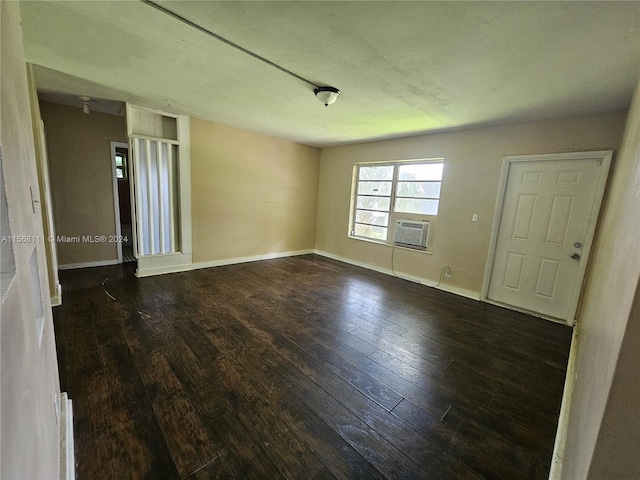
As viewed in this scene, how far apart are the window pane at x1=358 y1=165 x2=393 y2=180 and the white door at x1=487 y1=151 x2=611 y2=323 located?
1.86 metres

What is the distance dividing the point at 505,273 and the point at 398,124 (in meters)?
2.54

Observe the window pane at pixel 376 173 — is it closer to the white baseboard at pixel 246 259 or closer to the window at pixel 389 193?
the window at pixel 389 193

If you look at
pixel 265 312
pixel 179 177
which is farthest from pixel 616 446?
pixel 179 177

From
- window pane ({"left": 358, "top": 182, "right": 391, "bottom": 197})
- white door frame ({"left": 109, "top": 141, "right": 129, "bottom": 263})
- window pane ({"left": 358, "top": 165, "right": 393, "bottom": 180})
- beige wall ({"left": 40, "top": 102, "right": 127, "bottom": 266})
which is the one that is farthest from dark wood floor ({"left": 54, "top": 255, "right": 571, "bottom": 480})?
window pane ({"left": 358, "top": 165, "right": 393, "bottom": 180})

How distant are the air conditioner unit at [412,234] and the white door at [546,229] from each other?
3.28ft

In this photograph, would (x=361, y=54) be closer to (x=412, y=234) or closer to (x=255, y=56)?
(x=255, y=56)

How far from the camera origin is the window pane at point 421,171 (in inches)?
165

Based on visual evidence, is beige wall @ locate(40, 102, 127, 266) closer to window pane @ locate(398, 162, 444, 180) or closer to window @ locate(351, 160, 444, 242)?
window @ locate(351, 160, 444, 242)

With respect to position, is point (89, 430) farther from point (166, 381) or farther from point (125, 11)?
point (125, 11)

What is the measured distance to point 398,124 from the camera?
369 cm

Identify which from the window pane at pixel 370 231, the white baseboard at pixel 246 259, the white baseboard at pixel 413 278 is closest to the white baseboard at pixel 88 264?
the white baseboard at pixel 246 259

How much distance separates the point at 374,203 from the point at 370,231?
1.85ft

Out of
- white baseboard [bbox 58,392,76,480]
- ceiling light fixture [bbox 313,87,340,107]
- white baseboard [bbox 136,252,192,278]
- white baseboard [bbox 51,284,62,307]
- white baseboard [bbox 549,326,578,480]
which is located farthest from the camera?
white baseboard [bbox 136,252,192,278]

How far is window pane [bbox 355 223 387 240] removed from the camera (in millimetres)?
5020
